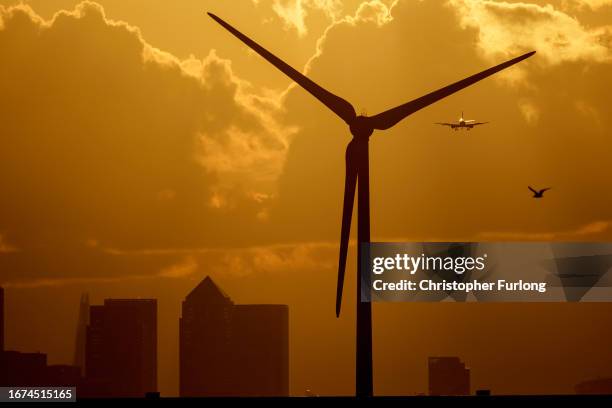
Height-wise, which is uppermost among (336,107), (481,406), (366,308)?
(336,107)

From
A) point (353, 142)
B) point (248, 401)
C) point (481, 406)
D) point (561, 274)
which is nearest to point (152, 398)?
point (248, 401)

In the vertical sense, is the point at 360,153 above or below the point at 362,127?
below

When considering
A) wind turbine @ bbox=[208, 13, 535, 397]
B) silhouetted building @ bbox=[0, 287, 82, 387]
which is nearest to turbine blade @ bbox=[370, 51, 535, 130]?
wind turbine @ bbox=[208, 13, 535, 397]

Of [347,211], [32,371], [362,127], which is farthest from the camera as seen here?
[32,371]

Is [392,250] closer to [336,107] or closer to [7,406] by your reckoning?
[336,107]

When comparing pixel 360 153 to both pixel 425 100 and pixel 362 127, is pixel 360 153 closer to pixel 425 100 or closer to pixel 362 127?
pixel 362 127

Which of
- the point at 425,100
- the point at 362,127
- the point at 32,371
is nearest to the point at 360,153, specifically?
the point at 362,127
